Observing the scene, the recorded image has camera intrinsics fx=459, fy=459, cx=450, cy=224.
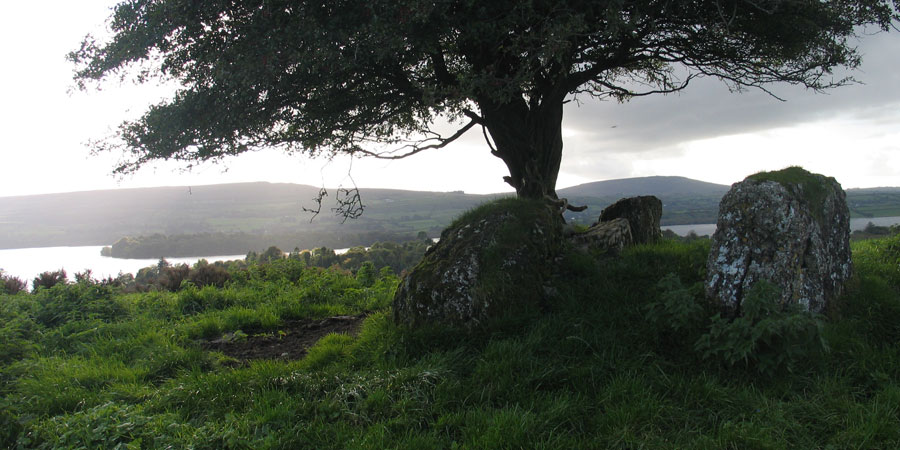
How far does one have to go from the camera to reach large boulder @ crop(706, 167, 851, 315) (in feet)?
18.2

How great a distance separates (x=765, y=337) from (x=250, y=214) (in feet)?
160

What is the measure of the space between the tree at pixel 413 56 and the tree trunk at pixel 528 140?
30 millimetres

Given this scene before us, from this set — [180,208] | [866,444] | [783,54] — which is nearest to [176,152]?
[866,444]

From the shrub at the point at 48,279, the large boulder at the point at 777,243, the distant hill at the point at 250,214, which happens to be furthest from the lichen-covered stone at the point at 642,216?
the shrub at the point at 48,279

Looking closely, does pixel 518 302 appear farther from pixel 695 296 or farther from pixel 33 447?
pixel 33 447

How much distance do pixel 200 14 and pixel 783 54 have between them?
440 inches

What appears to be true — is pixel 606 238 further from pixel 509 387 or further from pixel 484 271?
pixel 509 387

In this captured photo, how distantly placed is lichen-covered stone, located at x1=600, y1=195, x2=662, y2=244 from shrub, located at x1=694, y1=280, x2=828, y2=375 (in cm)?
370

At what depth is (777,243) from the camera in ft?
18.4

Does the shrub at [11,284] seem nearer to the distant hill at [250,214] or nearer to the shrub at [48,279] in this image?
the shrub at [48,279]

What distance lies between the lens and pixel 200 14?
311 inches

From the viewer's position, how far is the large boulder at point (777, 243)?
5559 mm

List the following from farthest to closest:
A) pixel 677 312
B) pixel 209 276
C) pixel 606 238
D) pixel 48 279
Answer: pixel 209 276, pixel 48 279, pixel 606 238, pixel 677 312

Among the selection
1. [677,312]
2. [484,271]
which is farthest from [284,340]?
[677,312]
